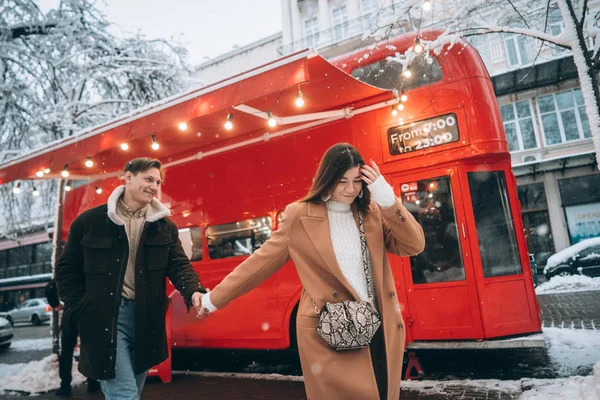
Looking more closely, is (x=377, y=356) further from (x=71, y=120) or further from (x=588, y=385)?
(x=71, y=120)

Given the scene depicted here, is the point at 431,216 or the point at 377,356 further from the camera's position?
the point at 431,216

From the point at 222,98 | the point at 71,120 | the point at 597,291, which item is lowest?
the point at 597,291

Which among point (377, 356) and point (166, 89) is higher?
point (166, 89)

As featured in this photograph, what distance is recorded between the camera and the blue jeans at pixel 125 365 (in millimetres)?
2537

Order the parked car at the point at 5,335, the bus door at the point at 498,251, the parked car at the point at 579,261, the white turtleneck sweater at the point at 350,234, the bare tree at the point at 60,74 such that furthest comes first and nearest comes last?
the parked car at the point at 579,261
the parked car at the point at 5,335
the bare tree at the point at 60,74
the bus door at the point at 498,251
the white turtleneck sweater at the point at 350,234

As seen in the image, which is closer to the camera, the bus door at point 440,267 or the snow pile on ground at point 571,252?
the bus door at point 440,267

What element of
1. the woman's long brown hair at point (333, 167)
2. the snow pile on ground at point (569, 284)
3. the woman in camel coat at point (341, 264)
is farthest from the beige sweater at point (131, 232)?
the snow pile on ground at point (569, 284)

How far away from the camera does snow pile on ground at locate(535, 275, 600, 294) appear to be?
492 inches

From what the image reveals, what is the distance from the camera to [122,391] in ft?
8.33

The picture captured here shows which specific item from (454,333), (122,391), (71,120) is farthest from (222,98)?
(71,120)

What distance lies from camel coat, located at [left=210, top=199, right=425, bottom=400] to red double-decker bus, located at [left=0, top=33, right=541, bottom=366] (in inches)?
89.3

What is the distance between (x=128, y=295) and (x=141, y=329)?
248 mm

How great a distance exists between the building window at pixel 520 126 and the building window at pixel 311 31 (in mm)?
9976

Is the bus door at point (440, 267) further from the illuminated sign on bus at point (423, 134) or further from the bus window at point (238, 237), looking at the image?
the bus window at point (238, 237)
